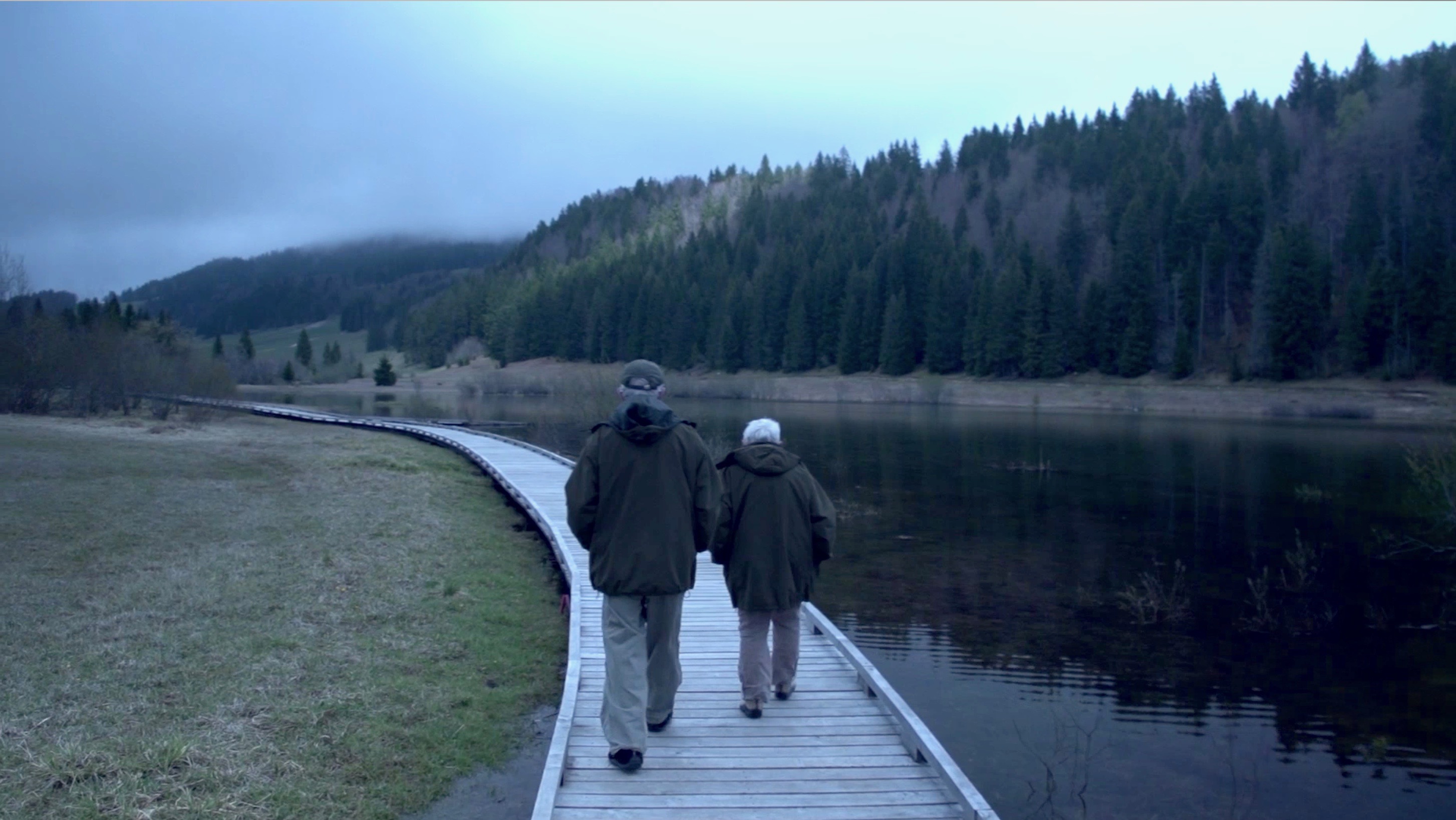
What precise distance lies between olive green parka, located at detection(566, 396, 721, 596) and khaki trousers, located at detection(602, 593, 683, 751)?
14 cm

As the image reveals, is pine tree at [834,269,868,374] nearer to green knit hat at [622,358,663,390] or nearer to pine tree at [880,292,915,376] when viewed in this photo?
pine tree at [880,292,915,376]

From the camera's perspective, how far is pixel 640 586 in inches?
202

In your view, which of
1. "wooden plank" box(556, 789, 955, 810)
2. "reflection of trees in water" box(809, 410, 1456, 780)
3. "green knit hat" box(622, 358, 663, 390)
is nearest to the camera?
"wooden plank" box(556, 789, 955, 810)

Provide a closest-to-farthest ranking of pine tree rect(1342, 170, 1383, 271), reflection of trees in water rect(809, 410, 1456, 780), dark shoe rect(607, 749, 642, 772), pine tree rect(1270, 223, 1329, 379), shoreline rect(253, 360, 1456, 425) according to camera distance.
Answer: dark shoe rect(607, 749, 642, 772), reflection of trees in water rect(809, 410, 1456, 780), shoreline rect(253, 360, 1456, 425), pine tree rect(1270, 223, 1329, 379), pine tree rect(1342, 170, 1383, 271)

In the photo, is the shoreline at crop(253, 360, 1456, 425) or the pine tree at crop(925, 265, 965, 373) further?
the pine tree at crop(925, 265, 965, 373)

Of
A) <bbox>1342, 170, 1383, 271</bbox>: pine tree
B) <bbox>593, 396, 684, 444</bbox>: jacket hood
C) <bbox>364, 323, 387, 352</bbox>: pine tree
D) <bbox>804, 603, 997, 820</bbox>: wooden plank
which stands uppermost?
<bbox>1342, 170, 1383, 271</bbox>: pine tree

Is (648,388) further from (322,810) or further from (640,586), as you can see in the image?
(322,810)

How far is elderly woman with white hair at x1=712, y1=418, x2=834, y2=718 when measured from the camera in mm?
6016

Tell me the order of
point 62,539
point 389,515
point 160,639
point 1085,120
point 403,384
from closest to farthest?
point 160,639, point 62,539, point 389,515, point 403,384, point 1085,120

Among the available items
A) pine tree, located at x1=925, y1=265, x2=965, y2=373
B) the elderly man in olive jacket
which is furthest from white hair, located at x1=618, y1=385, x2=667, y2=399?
pine tree, located at x1=925, y1=265, x2=965, y2=373

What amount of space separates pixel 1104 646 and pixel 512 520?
10.4 metres

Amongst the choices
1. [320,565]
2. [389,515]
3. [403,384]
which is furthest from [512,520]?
[403,384]

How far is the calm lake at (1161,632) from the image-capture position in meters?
8.02

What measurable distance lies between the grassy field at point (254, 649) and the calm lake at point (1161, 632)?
13.1 ft
